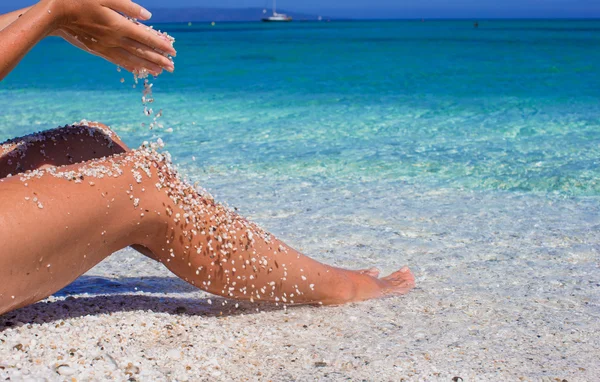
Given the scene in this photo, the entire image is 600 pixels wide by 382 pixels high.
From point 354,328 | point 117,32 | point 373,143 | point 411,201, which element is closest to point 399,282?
point 354,328

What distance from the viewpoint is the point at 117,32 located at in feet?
6.01

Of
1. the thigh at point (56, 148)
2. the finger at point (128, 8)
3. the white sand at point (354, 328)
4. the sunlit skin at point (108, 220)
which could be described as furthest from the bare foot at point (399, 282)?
the finger at point (128, 8)

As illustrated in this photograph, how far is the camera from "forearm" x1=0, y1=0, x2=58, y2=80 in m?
1.73

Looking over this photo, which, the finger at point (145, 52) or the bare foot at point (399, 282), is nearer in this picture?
the finger at point (145, 52)

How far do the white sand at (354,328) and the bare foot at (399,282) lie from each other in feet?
0.13

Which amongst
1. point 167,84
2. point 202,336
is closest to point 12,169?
point 202,336

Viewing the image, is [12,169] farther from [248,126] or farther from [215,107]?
[215,107]

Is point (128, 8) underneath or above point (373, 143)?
above

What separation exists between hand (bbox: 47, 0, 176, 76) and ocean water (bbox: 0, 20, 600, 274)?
1.60 meters

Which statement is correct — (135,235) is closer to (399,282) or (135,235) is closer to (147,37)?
(147,37)

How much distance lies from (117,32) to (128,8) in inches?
2.8

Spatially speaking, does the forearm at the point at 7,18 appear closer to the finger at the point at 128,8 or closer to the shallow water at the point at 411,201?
the finger at the point at 128,8

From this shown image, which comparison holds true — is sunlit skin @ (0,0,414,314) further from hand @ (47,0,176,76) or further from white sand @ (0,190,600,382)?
white sand @ (0,190,600,382)

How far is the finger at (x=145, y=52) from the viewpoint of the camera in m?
1.86
